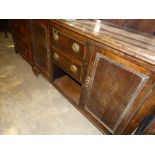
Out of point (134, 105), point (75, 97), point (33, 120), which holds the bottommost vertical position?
point (33, 120)

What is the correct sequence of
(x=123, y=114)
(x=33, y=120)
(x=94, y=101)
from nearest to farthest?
(x=123, y=114) → (x=94, y=101) → (x=33, y=120)

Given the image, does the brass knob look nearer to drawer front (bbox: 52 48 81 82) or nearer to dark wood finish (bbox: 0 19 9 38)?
drawer front (bbox: 52 48 81 82)

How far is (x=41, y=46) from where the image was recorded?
1.47 metres

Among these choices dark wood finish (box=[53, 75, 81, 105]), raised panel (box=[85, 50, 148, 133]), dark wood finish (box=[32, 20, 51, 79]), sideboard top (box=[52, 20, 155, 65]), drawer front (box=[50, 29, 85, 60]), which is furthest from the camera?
dark wood finish (box=[53, 75, 81, 105])

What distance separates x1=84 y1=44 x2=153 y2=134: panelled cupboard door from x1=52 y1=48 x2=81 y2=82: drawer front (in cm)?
14

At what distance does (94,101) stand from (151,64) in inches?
23.6

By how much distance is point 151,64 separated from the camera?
0.64 metres

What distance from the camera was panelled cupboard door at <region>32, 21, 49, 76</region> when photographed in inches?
51.8

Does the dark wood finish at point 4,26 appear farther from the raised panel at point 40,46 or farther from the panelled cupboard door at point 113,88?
the panelled cupboard door at point 113,88

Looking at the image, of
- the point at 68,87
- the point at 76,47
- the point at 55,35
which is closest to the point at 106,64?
the point at 76,47

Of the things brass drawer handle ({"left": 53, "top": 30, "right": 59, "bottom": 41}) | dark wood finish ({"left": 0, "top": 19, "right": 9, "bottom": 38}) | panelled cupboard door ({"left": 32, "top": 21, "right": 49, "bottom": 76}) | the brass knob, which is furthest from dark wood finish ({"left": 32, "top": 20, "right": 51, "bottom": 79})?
dark wood finish ({"left": 0, "top": 19, "right": 9, "bottom": 38})

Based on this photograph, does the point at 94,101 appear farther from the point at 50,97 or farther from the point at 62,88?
the point at 50,97

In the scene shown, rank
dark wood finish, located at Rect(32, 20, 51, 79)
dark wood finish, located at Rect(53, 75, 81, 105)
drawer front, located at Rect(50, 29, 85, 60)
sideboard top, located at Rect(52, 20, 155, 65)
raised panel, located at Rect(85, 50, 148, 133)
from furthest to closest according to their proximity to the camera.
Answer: dark wood finish, located at Rect(53, 75, 81, 105), dark wood finish, located at Rect(32, 20, 51, 79), drawer front, located at Rect(50, 29, 85, 60), raised panel, located at Rect(85, 50, 148, 133), sideboard top, located at Rect(52, 20, 155, 65)
